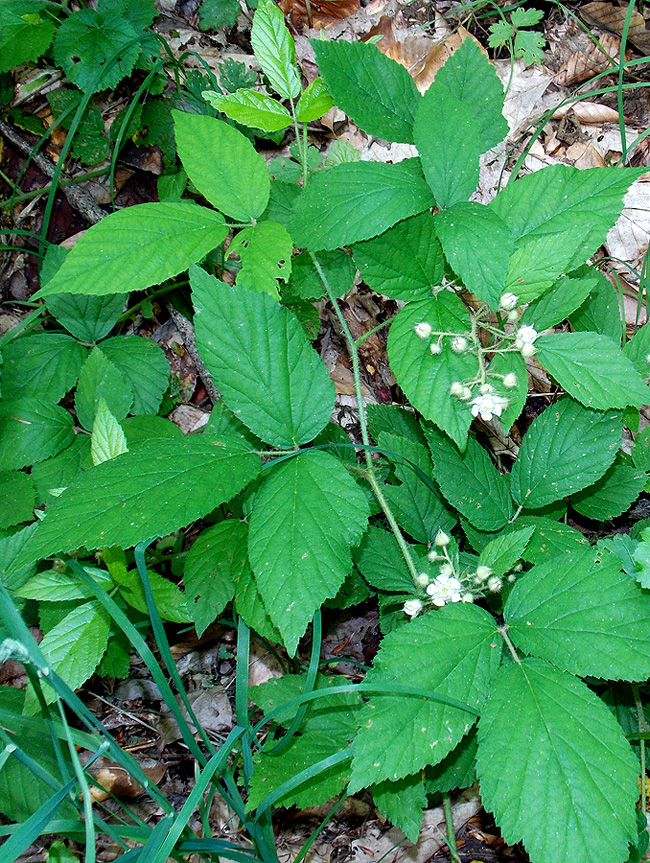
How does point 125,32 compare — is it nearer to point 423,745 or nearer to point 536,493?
point 536,493

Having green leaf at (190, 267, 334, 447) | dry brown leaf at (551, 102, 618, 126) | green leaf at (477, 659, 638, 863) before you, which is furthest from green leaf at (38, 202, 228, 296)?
dry brown leaf at (551, 102, 618, 126)

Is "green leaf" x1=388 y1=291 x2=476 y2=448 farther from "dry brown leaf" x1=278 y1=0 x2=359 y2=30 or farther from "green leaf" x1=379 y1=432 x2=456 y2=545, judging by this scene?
"dry brown leaf" x1=278 y1=0 x2=359 y2=30

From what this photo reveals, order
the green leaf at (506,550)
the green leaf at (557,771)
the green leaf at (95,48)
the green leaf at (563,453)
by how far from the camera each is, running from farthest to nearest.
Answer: the green leaf at (95,48) → the green leaf at (563,453) → the green leaf at (506,550) → the green leaf at (557,771)

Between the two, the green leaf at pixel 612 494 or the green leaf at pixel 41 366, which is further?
the green leaf at pixel 41 366

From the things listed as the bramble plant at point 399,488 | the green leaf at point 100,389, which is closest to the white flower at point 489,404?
the bramble plant at point 399,488

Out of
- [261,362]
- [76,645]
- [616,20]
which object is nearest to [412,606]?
[261,362]

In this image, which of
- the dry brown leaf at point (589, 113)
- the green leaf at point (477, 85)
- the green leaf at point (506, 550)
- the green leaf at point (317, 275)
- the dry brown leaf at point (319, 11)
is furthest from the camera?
the dry brown leaf at point (319, 11)

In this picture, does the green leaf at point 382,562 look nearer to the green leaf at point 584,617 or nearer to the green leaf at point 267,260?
the green leaf at point 584,617
